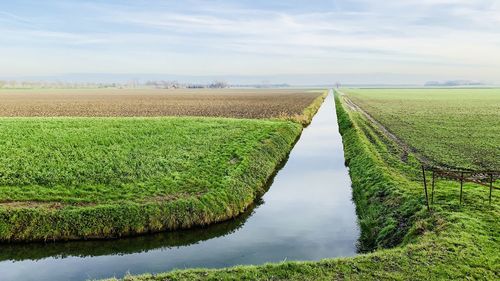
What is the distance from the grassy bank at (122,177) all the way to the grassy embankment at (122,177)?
42 millimetres

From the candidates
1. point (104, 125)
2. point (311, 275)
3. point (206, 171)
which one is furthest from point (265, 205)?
point (104, 125)

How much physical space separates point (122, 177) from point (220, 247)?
7977 mm

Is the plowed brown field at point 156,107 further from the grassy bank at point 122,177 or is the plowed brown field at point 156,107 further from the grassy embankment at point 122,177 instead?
the grassy embankment at point 122,177

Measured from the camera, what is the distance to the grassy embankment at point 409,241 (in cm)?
1295

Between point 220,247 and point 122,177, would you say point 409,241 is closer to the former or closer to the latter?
point 220,247

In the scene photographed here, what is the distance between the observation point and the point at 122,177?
2300 cm

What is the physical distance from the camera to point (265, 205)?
76.6ft

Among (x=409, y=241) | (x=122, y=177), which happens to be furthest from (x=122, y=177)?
(x=409, y=241)

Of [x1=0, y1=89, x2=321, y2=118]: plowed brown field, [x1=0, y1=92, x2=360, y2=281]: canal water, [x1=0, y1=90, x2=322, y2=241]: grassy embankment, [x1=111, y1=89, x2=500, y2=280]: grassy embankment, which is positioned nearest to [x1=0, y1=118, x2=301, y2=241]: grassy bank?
[x1=0, y1=90, x2=322, y2=241]: grassy embankment

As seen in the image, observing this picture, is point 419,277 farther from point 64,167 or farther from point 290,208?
point 64,167

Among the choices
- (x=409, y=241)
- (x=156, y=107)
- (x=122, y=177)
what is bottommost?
(x=156, y=107)

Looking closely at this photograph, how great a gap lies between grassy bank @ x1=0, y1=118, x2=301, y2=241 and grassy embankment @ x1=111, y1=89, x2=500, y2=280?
623 centimetres

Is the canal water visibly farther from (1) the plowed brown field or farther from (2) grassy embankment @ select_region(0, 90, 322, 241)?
(1) the plowed brown field

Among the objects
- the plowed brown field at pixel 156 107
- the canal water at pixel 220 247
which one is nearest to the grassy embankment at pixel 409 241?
the canal water at pixel 220 247
